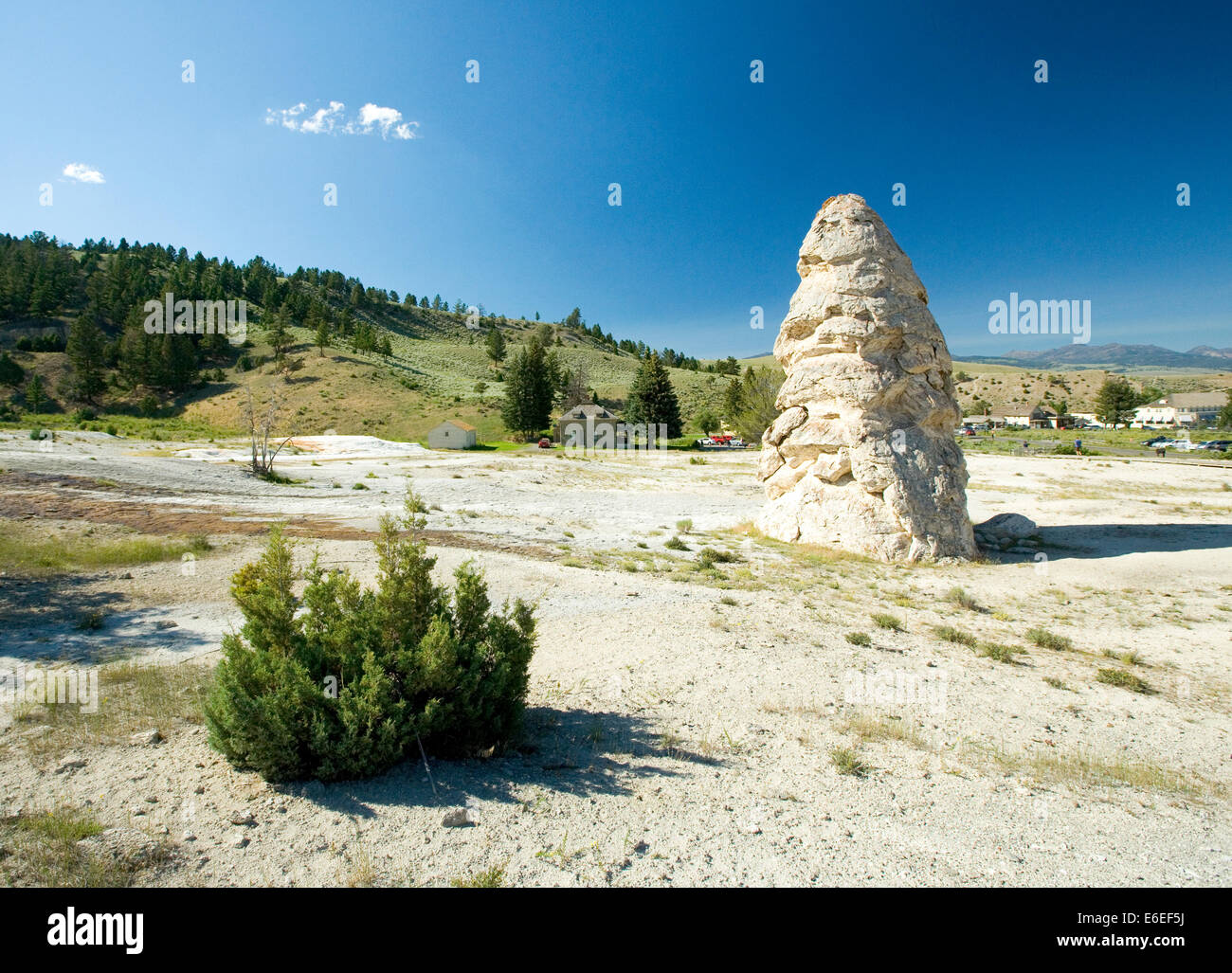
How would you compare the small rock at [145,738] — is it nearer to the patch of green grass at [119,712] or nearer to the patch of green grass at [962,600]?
the patch of green grass at [119,712]

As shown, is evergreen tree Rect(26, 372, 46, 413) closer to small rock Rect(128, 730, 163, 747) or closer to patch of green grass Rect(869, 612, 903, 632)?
small rock Rect(128, 730, 163, 747)

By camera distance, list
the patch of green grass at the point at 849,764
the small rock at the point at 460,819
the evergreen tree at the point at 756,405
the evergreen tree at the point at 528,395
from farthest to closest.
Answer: the evergreen tree at the point at 528,395 < the evergreen tree at the point at 756,405 < the patch of green grass at the point at 849,764 < the small rock at the point at 460,819

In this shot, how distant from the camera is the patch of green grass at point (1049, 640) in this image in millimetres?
9281

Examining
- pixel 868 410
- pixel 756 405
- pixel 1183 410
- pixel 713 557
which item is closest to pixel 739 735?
pixel 713 557

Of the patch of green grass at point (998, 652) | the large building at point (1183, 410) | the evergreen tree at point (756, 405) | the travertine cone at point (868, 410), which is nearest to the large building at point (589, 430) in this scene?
the evergreen tree at point (756, 405)

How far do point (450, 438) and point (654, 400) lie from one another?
2393 cm

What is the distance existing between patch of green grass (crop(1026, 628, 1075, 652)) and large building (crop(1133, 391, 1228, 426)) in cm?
11956

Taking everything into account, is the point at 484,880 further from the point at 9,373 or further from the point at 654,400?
the point at 9,373

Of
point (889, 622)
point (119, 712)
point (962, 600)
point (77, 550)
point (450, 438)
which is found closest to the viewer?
point (119, 712)

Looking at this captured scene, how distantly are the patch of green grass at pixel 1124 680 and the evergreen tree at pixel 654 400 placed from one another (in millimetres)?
58206

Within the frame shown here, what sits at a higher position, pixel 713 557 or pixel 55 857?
pixel 713 557

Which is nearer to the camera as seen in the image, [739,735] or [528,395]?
[739,735]

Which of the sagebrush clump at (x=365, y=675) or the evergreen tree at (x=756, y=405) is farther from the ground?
the evergreen tree at (x=756, y=405)

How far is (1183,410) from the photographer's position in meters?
101
